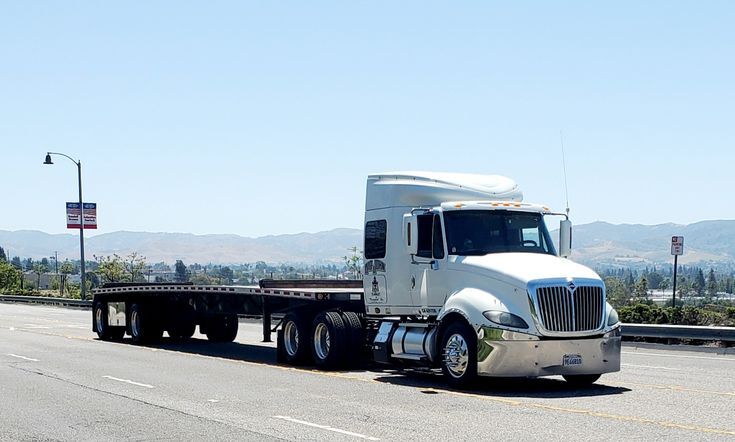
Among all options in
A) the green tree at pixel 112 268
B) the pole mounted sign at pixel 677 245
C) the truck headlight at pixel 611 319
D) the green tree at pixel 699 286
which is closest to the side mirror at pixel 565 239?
the truck headlight at pixel 611 319

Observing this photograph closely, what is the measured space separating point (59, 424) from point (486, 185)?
7.94 meters

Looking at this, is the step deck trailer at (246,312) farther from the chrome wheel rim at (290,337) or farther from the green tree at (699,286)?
the green tree at (699,286)

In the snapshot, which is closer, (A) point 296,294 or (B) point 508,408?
(B) point 508,408

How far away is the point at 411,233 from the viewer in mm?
→ 15719

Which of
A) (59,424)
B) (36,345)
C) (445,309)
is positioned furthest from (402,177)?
(36,345)

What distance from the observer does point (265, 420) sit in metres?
11.9

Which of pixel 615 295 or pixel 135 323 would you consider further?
pixel 615 295

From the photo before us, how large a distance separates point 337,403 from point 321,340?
202 inches

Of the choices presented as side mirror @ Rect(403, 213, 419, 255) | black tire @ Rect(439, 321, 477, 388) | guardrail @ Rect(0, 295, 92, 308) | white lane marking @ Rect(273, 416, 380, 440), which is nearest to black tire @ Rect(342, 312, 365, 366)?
side mirror @ Rect(403, 213, 419, 255)

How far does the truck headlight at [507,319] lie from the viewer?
13.9m

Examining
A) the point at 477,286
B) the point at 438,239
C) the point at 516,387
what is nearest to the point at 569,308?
the point at 477,286

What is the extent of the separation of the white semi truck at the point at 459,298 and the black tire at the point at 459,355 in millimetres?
16

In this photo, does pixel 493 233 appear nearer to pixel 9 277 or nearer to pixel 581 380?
pixel 581 380

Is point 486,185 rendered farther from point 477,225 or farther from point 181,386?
point 181,386
